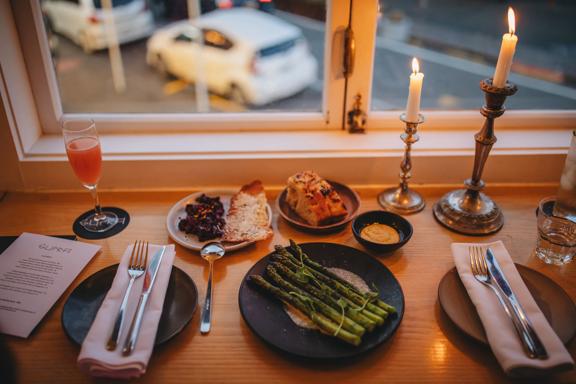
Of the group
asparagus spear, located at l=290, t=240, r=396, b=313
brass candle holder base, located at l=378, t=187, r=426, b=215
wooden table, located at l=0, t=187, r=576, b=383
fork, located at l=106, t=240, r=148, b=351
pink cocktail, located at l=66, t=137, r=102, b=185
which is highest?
pink cocktail, located at l=66, t=137, r=102, b=185

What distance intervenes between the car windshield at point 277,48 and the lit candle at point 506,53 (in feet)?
3.88

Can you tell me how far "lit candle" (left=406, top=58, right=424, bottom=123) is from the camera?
113 cm

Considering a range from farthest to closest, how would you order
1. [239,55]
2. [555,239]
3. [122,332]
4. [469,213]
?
[239,55] → [469,213] → [555,239] → [122,332]

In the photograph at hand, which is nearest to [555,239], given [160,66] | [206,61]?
[206,61]

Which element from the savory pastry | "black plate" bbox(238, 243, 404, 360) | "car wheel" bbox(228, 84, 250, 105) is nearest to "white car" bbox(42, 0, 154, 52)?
"car wheel" bbox(228, 84, 250, 105)

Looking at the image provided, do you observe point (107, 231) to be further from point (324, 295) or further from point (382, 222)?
point (382, 222)

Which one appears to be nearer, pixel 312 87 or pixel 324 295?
pixel 324 295

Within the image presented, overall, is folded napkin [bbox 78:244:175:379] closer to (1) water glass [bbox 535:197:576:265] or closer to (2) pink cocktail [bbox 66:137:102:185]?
(2) pink cocktail [bbox 66:137:102:185]

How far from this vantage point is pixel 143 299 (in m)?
0.92

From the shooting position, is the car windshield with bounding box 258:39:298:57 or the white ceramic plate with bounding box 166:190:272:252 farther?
the car windshield with bounding box 258:39:298:57

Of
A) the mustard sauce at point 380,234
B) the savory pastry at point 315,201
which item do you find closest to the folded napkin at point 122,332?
the savory pastry at point 315,201

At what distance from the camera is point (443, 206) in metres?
1.27

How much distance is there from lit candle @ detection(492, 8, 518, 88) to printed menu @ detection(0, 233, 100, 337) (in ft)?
3.42

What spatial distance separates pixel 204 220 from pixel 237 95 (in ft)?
3.21
